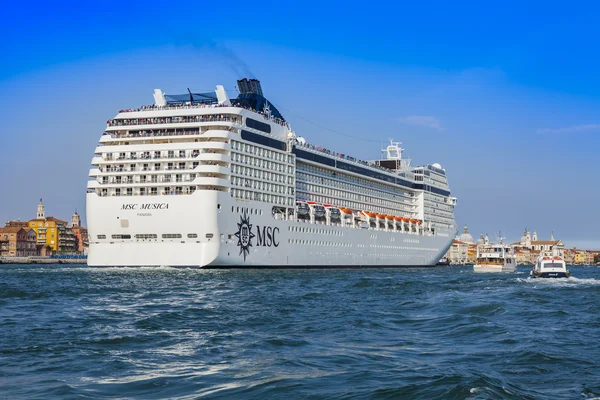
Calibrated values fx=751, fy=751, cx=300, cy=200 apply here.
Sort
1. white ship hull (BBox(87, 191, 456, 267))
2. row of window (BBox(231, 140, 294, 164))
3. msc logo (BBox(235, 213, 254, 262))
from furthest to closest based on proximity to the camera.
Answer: row of window (BBox(231, 140, 294, 164)), msc logo (BBox(235, 213, 254, 262)), white ship hull (BBox(87, 191, 456, 267))

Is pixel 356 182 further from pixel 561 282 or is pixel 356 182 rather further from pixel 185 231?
pixel 561 282

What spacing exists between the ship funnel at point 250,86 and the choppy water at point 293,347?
5241 centimetres

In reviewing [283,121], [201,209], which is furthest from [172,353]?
[283,121]

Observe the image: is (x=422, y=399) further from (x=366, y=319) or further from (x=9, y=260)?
(x=9, y=260)

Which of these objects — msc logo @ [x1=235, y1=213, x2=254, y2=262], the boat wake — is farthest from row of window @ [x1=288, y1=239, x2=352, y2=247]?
the boat wake

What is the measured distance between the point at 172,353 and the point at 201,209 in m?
43.8

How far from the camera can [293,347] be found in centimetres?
1867

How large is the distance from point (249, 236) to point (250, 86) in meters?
23.7

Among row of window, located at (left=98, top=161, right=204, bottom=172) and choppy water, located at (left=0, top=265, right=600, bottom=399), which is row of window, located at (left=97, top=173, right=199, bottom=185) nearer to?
row of window, located at (left=98, top=161, right=204, bottom=172)

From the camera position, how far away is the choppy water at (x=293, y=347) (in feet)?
45.9

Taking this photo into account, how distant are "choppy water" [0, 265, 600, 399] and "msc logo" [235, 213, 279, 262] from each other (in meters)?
30.9

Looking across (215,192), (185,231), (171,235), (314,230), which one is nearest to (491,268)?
(314,230)

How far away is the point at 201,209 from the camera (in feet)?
200

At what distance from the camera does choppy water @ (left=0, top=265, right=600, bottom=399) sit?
14.0m
